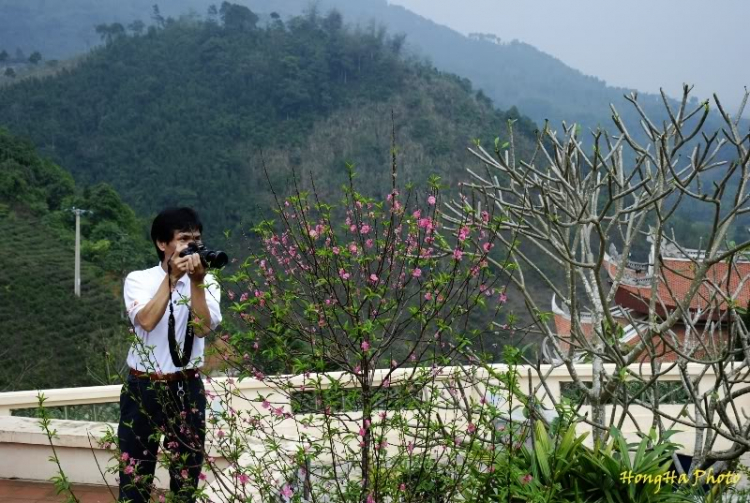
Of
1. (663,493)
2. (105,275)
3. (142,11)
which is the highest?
(142,11)

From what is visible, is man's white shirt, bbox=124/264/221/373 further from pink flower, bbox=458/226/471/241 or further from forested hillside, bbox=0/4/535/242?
forested hillside, bbox=0/4/535/242

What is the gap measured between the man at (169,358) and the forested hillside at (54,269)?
20920 mm

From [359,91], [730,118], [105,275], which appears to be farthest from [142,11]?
[730,118]

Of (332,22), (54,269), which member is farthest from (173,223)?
(332,22)

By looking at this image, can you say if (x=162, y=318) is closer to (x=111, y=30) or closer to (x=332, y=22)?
(x=332, y=22)

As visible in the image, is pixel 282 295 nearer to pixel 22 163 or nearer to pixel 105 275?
pixel 105 275

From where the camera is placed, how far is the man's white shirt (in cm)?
214

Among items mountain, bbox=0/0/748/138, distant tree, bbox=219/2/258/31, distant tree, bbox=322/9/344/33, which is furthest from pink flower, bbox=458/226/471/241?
mountain, bbox=0/0/748/138

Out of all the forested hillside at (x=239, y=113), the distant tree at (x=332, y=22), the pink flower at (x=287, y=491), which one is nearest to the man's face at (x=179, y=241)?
the pink flower at (x=287, y=491)

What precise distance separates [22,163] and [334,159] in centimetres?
2268

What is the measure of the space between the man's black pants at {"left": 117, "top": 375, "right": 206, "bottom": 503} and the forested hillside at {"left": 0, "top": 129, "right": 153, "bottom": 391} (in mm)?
20907

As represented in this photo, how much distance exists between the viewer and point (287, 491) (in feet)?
6.46

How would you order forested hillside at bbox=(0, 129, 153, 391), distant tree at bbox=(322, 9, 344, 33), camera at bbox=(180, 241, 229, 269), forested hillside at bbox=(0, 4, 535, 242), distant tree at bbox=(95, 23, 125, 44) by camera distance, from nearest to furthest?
camera at bbox=(180, 241, 229, 269), forested hillside at bbox=(0, 129, 153, 391), forested hillside at bbox=(0, 4, 535, 242), distant tree at bbox=(95, 23, 125, 44), distant tree at bbox=(322, 9, 344, 33)

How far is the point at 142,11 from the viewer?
434 ft
